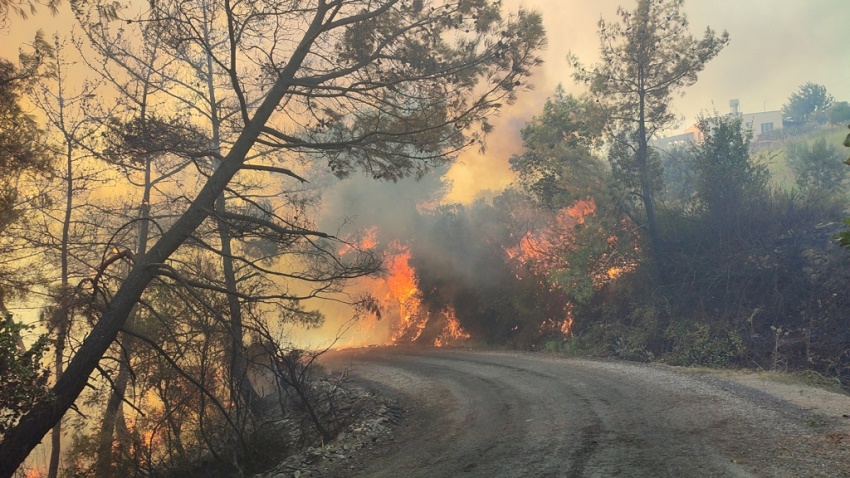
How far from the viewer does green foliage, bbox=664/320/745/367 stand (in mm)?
17258

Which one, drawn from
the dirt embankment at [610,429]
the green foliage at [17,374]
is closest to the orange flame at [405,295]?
the dirt embankment at [610,429]


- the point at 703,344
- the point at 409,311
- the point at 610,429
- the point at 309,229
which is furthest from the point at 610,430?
the point at 409,311

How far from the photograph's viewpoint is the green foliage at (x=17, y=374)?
7371 mm

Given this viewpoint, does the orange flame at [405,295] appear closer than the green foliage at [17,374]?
No

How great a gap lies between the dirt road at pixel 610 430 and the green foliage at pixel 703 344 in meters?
3.72

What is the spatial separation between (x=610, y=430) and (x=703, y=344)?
11.6 m

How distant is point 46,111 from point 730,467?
64.3 ft

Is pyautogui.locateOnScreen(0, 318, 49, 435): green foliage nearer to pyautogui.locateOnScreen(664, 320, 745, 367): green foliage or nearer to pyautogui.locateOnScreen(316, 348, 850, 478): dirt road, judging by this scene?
pyautogui.locateOnScreen(316, 348, 850, 478): dirt road

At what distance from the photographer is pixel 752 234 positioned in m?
20.3

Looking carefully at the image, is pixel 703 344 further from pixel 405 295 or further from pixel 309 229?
pixel 405 295

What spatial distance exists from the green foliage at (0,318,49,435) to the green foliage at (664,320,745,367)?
17.5 m

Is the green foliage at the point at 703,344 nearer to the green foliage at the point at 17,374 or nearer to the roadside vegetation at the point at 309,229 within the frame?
the roadside vegetation at the point at 309,229

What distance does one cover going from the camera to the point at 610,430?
29.0 ft

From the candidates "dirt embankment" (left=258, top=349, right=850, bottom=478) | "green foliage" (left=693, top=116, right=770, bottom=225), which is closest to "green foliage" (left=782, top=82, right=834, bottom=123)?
"green foliage" (left=693, top=116, right=770, bottom=225)
